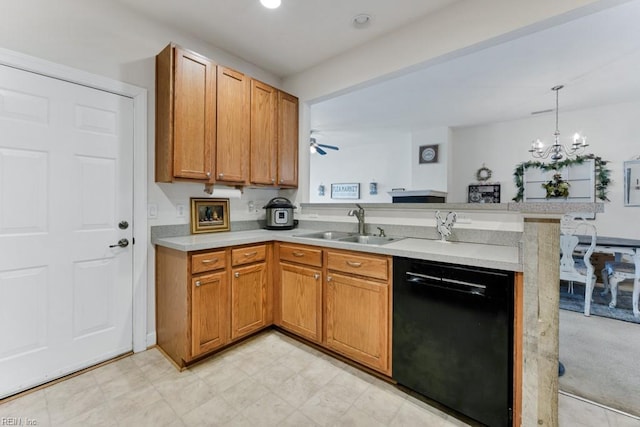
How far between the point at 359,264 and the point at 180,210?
1.67 metres

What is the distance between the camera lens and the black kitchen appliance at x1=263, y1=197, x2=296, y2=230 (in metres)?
2.90

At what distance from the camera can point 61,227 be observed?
6.23ft

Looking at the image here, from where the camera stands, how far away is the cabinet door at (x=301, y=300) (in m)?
2.24

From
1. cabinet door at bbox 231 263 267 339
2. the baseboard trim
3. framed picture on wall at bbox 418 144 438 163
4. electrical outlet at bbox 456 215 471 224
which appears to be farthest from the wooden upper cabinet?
framed picture on wall at bbox 418 144 438 163

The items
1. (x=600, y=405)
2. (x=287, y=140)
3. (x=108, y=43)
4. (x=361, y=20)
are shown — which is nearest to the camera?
(x=600, y=405)

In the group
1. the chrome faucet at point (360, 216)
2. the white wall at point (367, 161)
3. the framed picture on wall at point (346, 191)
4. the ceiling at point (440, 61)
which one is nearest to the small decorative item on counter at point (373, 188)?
the white wall at point (367, 161)

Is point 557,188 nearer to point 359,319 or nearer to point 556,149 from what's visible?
point 556,149

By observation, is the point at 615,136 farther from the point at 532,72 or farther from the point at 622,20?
the point at 622,20

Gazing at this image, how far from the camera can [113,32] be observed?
6.81 ft

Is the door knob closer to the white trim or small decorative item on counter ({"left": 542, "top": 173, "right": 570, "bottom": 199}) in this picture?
the white trim

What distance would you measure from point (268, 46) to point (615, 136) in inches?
213

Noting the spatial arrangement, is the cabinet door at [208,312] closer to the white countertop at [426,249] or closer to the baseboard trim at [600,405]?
the white countertop at [426,249]

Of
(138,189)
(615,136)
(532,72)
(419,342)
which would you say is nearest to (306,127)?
(138,189)

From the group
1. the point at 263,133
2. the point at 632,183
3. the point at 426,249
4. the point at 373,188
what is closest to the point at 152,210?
the point at 263,133
